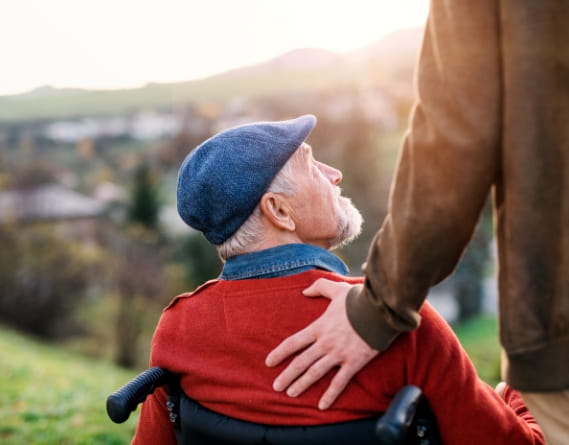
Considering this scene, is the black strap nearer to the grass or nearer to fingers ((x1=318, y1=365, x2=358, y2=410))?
fingers ((x1=318, y1=365, x2=358, y2=410))

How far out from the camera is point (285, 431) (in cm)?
153

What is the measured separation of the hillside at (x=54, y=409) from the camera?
470 cm

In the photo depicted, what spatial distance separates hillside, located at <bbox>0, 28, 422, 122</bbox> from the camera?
62.6 feet

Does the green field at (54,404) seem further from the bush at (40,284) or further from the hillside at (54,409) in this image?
the bush at (40,284)

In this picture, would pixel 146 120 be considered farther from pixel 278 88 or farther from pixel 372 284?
pixel 372 284

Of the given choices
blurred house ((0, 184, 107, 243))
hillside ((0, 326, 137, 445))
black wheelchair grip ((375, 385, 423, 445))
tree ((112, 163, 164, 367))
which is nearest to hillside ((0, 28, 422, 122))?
blurred house ((0, 184, 107, 243))

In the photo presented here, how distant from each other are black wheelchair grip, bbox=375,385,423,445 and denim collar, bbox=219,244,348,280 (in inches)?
14.9

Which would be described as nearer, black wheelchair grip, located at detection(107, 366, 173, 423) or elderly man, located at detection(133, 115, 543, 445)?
elderly man, located at detection(133, 115, 543, 445)

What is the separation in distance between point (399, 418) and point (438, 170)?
440 millimetres

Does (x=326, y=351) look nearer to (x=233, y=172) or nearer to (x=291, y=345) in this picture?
(x=291, y=345)

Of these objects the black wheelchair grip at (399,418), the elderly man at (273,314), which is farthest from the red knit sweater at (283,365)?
the black wheelchair grip at (399,418)

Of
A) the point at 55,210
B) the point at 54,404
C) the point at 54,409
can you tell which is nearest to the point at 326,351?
the point at 54,409

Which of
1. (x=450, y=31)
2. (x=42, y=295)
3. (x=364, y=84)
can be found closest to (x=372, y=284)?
(x=450, y=31)

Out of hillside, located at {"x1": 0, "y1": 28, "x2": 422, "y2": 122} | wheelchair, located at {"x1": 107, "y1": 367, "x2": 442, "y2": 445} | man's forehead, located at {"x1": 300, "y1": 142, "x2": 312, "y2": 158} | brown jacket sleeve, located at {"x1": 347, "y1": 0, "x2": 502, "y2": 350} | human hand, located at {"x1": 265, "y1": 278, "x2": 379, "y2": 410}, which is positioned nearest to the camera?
brown jacket sleeve, located at {"x1": 347, "y1": 0, "x2": 502, "y2": 350}
